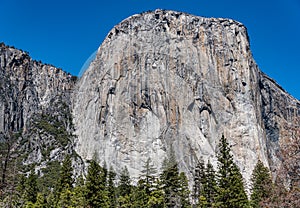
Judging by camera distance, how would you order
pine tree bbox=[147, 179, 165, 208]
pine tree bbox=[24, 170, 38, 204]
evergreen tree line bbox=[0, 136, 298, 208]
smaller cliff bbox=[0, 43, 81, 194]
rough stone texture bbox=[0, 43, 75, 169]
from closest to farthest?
evergreen tree line bbox=[0, 136, 298, 208] → pine tree bbox=[147, 179, 165, 208] → pine tree bbox=[24, 170, 38, 204] → smaller cliff bbox=[0, 43, 81, 194] → rough stone texture bbox=[0, 43, 75, 169]

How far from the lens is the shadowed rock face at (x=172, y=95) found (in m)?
120

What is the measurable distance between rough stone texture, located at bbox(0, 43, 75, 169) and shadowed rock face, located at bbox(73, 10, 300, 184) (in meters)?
10.6

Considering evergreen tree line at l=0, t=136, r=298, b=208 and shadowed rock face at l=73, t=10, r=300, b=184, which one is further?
shadowed rock face at l=73, t=10, r=300, b=184

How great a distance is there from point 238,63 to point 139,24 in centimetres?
3595

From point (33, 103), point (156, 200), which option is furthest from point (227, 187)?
point (33, 103)

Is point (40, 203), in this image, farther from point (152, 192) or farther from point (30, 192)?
point (152, 192)

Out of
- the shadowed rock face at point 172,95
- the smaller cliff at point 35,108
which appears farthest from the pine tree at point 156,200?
the smaller cliff at point 35,108

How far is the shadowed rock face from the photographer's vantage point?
119750 mm

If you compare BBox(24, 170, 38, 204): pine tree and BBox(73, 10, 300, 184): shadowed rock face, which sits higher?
BBox(73, 10, 300, 184): shadowed rock face

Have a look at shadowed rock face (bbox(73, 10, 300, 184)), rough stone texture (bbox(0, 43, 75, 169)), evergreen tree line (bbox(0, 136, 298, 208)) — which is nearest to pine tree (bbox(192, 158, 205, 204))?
evergreen tree line (bbox(0, 136, 298, 208))

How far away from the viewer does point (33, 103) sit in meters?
165

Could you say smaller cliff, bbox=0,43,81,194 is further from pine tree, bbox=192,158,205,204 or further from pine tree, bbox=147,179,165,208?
pine tree, bbox=147,179,165,208

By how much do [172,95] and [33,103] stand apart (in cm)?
6794

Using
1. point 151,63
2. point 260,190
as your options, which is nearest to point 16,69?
point 151,63
